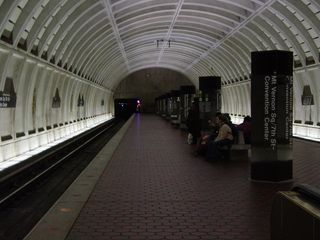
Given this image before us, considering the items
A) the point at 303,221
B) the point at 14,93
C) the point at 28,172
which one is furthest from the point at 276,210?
the point at 14,93

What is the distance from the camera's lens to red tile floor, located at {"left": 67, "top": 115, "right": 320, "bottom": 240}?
5602 mm

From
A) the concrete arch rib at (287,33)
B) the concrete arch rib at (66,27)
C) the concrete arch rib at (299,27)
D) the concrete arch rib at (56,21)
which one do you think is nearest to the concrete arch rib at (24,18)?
the concrete arch rib at (56,21)

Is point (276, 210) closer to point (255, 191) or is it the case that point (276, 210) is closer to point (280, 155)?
point (255, 191)

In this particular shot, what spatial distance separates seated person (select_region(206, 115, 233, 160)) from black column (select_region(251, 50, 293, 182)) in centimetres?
297

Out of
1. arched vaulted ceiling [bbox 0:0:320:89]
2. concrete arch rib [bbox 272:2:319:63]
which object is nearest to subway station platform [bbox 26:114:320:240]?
arched vaulted ceiling [bbox 0:0:320:89]

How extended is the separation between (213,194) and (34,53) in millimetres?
12205

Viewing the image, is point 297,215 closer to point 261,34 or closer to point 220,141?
point 220,141

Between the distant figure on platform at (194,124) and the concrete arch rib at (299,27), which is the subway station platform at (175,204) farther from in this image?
the concrete arch rib at (299,27)

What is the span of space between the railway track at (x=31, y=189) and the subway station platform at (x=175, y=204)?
1.29 metres

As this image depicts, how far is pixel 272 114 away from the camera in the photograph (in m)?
9.03

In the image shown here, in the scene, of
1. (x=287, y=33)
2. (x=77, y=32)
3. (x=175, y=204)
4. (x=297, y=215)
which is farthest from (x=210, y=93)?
(x=297, y=215)

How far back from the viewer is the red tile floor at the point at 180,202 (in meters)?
5.60

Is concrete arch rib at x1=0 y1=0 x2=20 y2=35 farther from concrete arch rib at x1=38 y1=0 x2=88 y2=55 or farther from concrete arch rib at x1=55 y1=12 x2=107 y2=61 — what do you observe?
concrete arch rib at x1=55 y1=12 x2=107 y2=61

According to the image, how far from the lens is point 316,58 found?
20.3 meters
